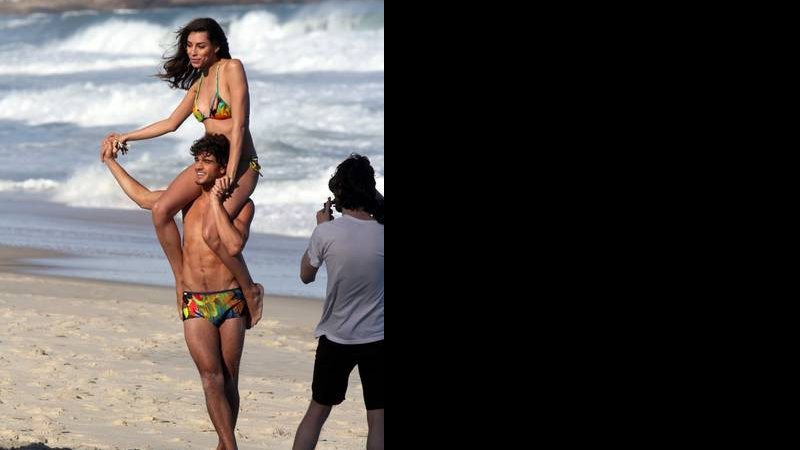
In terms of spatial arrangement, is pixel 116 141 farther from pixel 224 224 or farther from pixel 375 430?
pixel 375 430

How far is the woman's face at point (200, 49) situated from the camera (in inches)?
179

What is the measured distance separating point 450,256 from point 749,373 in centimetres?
60

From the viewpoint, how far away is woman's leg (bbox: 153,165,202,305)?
4.62m

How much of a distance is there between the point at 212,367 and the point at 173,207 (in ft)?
1.78

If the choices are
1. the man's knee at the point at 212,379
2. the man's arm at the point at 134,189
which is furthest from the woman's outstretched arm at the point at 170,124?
the man's knee at the point at 212,379

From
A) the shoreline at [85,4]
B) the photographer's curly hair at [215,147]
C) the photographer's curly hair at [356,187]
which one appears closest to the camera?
the photographer's curly hair at [356,187]

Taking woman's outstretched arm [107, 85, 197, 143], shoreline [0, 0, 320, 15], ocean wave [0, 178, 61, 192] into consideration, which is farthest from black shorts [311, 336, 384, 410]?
shoreline [0, 0, 320, 15]

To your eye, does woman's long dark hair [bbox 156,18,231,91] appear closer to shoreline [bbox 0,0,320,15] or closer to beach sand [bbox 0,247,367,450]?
beach sand [bbox 0,247,367,450]

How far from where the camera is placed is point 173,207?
184 inches

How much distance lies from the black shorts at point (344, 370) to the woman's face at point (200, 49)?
970mm

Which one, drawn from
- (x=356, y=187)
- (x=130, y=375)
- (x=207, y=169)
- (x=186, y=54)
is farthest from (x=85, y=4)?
(x=356, y=187)

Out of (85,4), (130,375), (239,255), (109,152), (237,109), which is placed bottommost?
(130,375)

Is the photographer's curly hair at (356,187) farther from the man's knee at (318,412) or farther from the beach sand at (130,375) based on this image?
the beach sand at (130,375)

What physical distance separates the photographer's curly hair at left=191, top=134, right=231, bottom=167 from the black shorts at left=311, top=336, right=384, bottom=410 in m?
0.66
